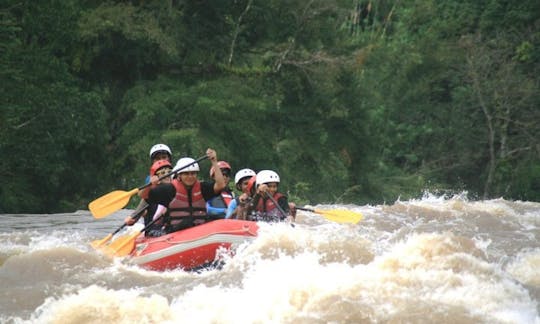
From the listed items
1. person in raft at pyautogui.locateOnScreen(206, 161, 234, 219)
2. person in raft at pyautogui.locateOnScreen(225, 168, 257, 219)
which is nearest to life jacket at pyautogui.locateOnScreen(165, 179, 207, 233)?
person in raft at pyautogui.locateOnScreen(225, 168, 257, 219)

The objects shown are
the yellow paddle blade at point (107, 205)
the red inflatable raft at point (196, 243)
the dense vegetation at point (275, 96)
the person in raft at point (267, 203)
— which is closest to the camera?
the red inflatable raft at point (196, 243)

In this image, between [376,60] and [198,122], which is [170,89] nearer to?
[198,122]

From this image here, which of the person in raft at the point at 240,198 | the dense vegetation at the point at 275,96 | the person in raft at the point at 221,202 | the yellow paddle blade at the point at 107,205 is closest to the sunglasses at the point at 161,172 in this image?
the person in raft at the point at 221,202

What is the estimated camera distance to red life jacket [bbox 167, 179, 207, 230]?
9.66m

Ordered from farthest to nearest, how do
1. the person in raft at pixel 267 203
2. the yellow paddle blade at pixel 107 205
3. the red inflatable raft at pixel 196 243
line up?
1. the yellow paddle blade at pixel 107 205
2. the person in raft at pixel 267 203
3. the red inflatable raft at pixel 196 243

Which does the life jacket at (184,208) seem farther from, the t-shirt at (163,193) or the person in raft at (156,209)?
the person in raft at (156,209)

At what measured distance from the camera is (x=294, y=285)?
284 inches

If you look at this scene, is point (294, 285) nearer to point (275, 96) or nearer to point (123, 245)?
point (123, 245)

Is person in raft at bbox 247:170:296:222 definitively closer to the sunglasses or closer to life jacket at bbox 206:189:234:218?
life jacket at bbox 206:189:234:218

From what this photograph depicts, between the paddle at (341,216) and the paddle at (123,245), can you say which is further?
the paddle at (341,216)

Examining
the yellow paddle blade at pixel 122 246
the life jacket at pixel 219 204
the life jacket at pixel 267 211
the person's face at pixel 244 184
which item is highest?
the person's face at pixel 244 184

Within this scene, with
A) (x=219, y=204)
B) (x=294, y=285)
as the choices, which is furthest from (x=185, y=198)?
(x=294, y=285)

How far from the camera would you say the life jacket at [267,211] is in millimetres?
9891

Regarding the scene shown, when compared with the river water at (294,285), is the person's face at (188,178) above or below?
above
